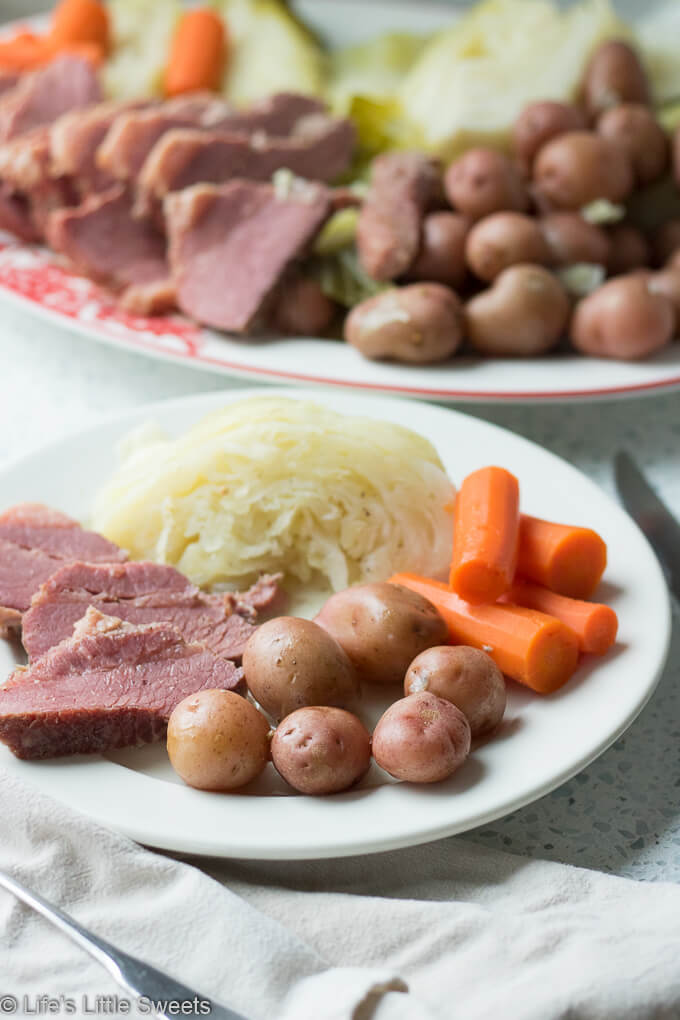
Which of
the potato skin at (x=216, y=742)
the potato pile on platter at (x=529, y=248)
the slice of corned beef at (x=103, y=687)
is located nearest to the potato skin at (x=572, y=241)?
the potato pile on platter at (x=529, y=248)

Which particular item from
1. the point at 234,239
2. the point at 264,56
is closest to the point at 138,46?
the point at 264,56

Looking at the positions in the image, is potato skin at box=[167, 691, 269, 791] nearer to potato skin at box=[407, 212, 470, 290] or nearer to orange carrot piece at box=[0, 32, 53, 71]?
potato skin at box=[407, 212, 470, 290]

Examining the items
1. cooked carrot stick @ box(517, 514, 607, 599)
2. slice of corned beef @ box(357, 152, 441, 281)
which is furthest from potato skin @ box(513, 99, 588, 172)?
cooked carrot stick @ box(517, 514, 607, 599)

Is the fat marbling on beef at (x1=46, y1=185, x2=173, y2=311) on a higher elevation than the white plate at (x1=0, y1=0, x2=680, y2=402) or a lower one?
higher

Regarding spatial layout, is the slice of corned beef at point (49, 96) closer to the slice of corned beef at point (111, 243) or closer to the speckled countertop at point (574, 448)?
the slice of corned beef at point (111, 243)

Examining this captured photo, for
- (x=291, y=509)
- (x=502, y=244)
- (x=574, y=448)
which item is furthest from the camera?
(x=502, y=244)

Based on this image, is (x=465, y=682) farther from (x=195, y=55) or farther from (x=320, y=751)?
(x=195, y=55)
